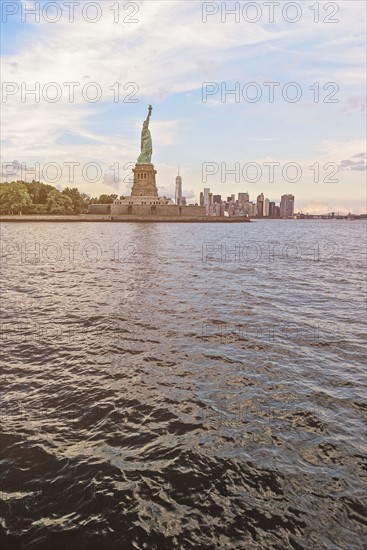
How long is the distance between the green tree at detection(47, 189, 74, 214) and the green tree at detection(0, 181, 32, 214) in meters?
8.40

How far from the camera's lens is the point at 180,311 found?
51.6 feet

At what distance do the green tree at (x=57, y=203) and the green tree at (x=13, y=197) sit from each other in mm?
8402

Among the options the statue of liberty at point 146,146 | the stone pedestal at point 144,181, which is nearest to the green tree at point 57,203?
the stone pedestal at point 144,181

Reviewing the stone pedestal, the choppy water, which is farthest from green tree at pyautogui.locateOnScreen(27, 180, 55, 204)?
the choppy water

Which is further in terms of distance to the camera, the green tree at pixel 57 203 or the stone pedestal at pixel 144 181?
the green tree at pixel 57 203

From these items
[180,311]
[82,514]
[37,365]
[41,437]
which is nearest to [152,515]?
[82,514]

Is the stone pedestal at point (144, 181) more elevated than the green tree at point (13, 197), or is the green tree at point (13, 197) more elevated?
the stone pedestal at point (144, 181)

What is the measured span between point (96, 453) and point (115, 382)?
269 centimetres

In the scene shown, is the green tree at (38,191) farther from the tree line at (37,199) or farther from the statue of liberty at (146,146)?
the statue of liberty at (146,146)

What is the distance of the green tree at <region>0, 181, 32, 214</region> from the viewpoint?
122 metres

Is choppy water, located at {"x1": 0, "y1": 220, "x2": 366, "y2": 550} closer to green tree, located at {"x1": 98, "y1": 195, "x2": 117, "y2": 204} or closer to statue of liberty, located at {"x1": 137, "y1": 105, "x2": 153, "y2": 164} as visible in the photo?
statue of liberty, located at {"x1": 137, "y1": 105, "x2": 153, "y2": 164}

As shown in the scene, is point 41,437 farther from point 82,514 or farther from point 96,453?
point 82,514

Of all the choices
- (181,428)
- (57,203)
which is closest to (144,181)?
(57,203)

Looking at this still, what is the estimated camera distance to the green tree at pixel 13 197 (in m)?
122
